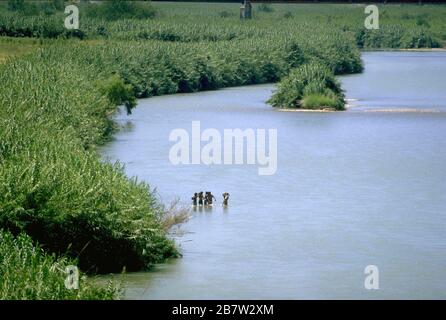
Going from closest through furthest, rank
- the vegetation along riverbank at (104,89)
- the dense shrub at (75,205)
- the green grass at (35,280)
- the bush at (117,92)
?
the green grass at (35,280)
the dense shrub at (75,205)
the vegetation along riverbank at (104,89)
the bush at (117,92)

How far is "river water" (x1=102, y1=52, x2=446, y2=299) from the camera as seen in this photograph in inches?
1015

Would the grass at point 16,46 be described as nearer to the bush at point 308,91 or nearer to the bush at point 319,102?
the bush at point 308,91

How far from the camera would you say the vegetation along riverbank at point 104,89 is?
2450cm

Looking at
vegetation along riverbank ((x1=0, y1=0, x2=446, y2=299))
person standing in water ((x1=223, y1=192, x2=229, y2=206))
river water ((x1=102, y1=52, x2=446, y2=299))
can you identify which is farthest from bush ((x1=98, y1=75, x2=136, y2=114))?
person standing in water ((x1=223, y1=192, x2=229, y2=206))

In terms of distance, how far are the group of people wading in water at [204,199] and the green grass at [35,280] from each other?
40.2 feet

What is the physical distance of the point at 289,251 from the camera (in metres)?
28.7

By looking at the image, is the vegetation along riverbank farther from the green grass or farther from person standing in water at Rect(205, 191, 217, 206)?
person standing in water at Rect(205, 191, 217, 206)

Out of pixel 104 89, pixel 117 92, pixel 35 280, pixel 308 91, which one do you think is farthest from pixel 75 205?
pixel 308 91

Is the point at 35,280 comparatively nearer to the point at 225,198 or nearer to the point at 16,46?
the point at 225,198

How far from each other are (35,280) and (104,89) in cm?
3544

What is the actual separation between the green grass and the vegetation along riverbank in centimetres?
3

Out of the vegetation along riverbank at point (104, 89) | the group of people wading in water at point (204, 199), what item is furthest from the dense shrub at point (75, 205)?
the group of people wading in water at point (204, 199)

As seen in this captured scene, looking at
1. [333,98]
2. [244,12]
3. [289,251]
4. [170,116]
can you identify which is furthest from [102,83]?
[244,12]

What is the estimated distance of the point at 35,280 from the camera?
19.1 m
